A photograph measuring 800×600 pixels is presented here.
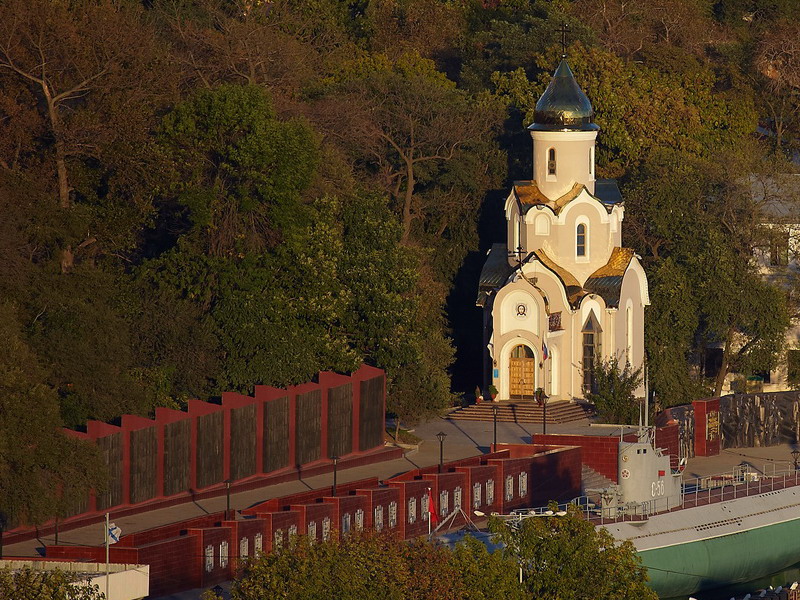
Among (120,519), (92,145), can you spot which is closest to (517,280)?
(92,145)

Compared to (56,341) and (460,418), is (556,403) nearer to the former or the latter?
(460,418)

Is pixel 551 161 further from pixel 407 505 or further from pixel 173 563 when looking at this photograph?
pixel 173 563

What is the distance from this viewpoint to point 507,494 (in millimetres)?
88062

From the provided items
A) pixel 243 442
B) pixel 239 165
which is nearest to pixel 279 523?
pixel 243 442

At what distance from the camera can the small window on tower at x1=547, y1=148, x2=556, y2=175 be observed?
10094cm

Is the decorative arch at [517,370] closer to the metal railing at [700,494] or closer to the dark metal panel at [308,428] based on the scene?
the metal railing at [700,494]

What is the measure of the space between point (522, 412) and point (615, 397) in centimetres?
351

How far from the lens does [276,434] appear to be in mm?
86625

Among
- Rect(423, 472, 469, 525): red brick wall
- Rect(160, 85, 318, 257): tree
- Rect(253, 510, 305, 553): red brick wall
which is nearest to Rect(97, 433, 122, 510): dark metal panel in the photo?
Rect(253, 510, 305, 553): red brick wall

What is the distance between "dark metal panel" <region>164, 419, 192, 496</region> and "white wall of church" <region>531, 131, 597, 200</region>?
23.9m

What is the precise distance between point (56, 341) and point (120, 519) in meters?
6.00

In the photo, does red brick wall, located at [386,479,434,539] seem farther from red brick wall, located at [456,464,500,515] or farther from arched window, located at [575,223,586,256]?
arched window, located at [575,223,586,256]

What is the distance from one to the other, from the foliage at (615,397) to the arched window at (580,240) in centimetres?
466

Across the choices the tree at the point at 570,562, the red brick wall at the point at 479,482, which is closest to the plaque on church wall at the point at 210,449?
the red brick wall at the point at 479,482
